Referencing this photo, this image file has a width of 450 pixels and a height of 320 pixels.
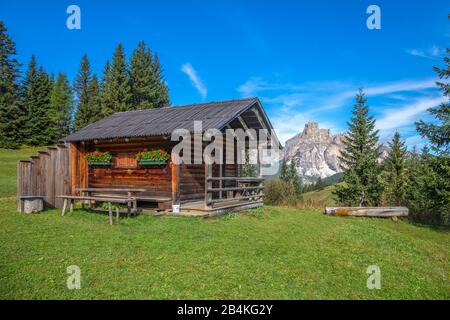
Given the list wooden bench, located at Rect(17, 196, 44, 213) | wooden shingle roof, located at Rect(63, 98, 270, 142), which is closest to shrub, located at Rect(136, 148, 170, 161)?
wooden shingle roof, located at Rect(63, 98, 270, 142)

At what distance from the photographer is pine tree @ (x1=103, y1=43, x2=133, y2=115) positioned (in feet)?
134

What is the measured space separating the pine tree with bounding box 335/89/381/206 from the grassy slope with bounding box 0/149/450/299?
16.7m

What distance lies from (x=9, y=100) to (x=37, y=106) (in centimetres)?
351

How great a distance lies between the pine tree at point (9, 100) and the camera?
39719mm

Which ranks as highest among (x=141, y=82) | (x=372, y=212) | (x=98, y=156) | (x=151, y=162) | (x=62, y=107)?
(x=141, y=82)

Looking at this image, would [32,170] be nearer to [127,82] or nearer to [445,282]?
[445,282]

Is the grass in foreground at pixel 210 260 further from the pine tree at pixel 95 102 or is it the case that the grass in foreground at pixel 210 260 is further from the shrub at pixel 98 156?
the pine tree at pixel 95 102

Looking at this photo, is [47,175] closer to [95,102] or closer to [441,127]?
[441,127]

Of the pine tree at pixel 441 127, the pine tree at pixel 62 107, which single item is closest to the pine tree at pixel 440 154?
the pine tree at pixel 441 127

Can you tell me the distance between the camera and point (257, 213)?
42.2 feet

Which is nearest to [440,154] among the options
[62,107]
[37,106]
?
[37,106]

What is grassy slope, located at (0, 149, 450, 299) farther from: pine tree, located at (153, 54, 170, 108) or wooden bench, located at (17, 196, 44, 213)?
pine tree, located at (153, 54, 170, 108)

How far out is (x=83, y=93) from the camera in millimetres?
48125

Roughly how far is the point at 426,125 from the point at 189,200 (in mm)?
11001
